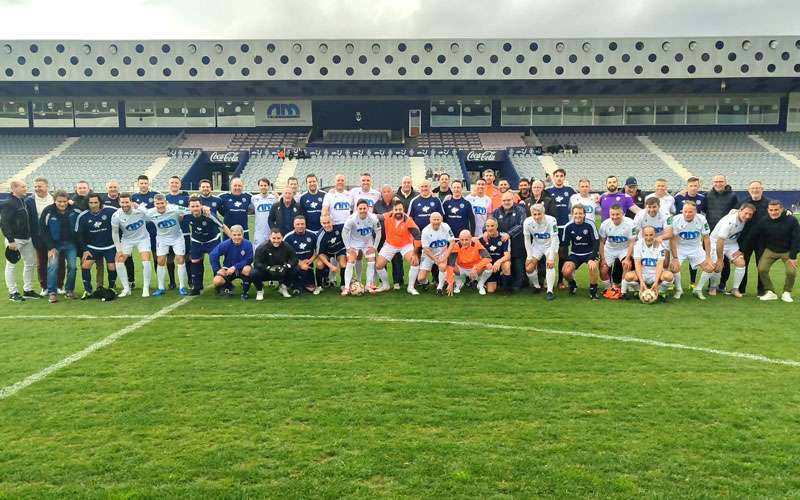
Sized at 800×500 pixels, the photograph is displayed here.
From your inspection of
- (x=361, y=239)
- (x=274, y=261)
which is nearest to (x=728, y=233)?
(x=361, y=239)

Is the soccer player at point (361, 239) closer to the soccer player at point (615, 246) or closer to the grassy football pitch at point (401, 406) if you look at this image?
the grassy football pitch at point (401, 406)

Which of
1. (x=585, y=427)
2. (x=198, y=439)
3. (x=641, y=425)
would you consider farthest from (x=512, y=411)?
(x=198, y=439)

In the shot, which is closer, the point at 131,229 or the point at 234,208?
the point at 131,229

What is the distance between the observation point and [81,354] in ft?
17.7

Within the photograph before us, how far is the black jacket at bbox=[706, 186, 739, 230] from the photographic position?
8.49 meters

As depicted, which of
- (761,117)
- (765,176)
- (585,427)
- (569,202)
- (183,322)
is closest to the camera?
(585,427)

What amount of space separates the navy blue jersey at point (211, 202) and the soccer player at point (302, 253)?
3.91 ft

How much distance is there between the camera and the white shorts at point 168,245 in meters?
8.43

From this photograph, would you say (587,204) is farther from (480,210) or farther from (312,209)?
(312,209)

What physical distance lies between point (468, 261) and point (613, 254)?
6.74ft

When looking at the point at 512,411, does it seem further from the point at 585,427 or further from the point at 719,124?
the point at 719,124

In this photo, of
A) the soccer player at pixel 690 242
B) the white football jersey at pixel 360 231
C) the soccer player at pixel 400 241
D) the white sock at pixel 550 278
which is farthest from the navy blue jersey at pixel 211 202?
the soccer player at pixel 690 242

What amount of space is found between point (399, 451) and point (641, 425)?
1612mm

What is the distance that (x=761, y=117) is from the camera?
112ft
